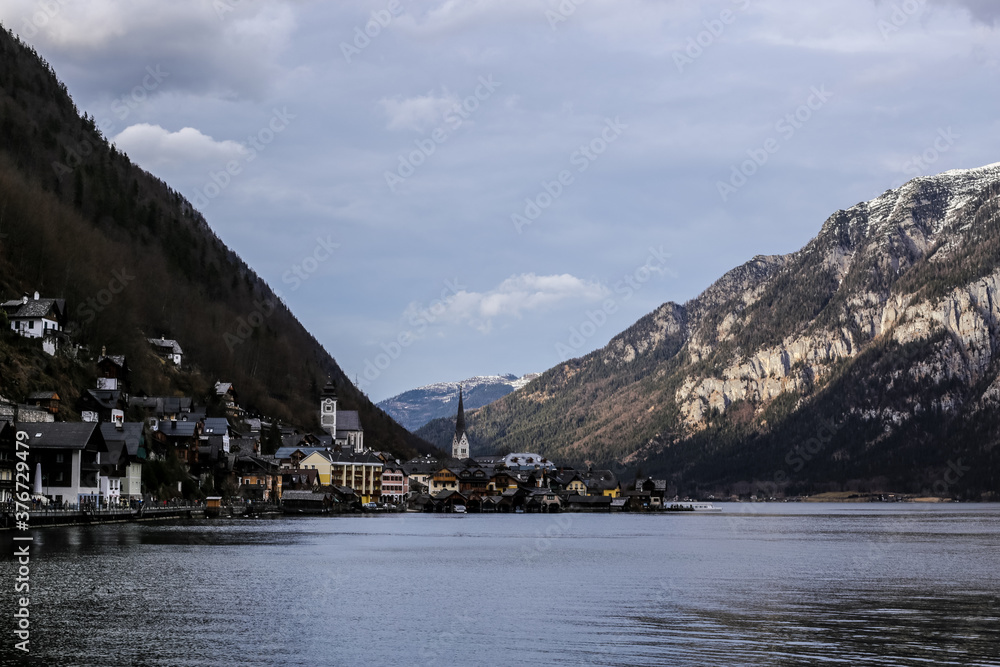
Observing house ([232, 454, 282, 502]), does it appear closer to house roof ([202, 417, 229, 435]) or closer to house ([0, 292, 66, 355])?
house roof ([202, 417, 229, 435])

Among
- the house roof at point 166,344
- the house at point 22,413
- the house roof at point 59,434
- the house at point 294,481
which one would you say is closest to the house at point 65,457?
the house roof at point 59,434

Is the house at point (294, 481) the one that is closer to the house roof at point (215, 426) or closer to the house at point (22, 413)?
the house roof at point (215, 426)

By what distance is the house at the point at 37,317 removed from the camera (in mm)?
133375

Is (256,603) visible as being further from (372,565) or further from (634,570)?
(634,570)

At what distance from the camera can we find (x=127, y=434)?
125062 millimetres

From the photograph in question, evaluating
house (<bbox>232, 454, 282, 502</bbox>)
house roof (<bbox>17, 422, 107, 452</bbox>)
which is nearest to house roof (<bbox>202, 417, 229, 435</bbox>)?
house (<bbox>232, 454, 282, 502</bbox>)

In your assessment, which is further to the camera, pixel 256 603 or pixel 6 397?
pixel 6 397

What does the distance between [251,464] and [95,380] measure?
45213 millimetres

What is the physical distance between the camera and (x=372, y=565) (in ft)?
251

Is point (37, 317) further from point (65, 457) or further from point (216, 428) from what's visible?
point (216, 428)

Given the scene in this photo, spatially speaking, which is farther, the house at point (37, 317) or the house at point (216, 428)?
the house at point (216, 428)

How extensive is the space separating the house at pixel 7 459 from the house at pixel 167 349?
3508 inches

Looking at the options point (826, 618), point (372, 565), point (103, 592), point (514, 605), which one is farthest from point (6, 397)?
point (826, 618)

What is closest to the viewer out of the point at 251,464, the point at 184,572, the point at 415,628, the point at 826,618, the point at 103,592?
the point at 415,628
